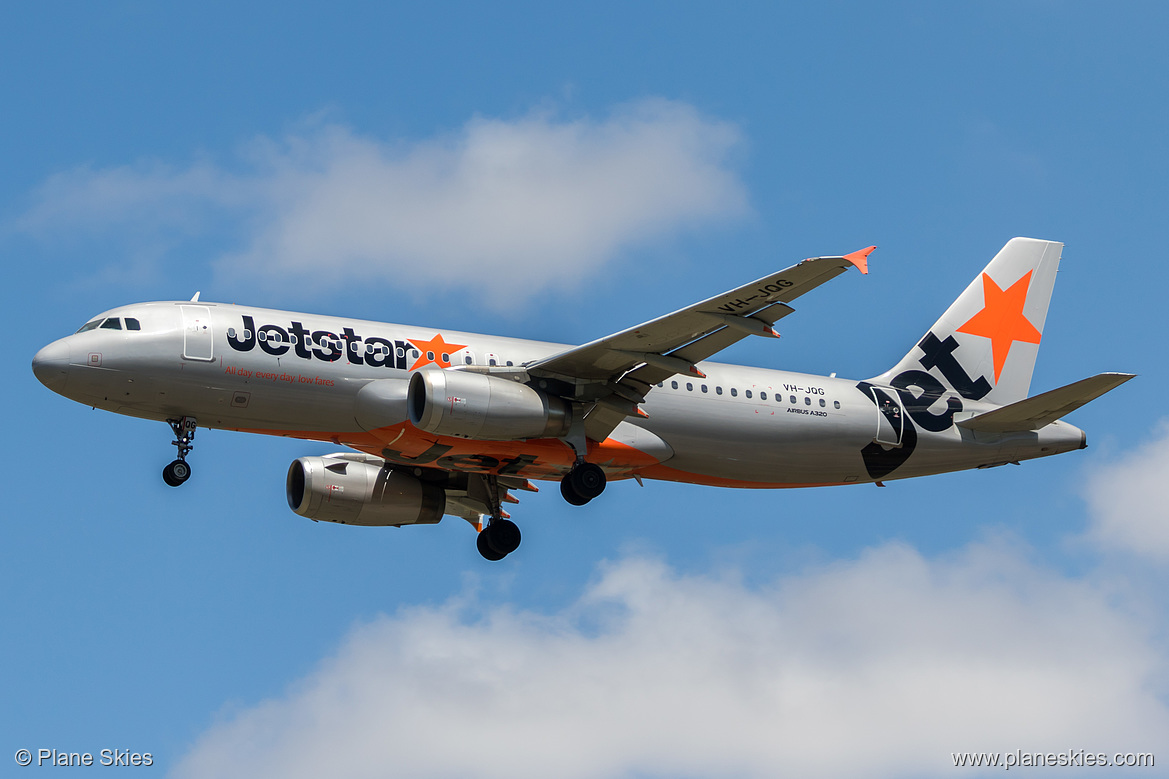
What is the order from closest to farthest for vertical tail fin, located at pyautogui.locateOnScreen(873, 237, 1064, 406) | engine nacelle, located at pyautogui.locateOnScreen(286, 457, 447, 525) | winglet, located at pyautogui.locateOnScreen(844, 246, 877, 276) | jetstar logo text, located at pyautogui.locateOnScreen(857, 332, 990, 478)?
winglet, located at pyautogui.locateOnScreen(844, 246, 877, 276) < jetstar logo text, located at pyautogui.locateOnScreen(857, 332, 990, 478) < engine nacelle, located at pyautogui.locateOnScreen(286, 457, 447, 525) < vertical tail fin, located at pyautogui.locateOnScreen(873, 237, 1064, 406)

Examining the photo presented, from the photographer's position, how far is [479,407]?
94.2ft

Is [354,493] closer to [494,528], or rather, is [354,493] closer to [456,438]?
[494,528]

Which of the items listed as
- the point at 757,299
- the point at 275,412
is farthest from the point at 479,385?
the point at 757,299

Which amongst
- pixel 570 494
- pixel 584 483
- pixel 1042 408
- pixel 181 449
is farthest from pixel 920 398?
pixel 181 449

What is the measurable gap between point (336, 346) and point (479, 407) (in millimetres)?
3337

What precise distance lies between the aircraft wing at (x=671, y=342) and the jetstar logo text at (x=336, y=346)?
2376 millimetres

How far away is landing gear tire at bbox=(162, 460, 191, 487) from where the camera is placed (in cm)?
2848

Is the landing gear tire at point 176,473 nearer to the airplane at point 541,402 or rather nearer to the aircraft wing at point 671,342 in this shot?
the airplane at point 541,402

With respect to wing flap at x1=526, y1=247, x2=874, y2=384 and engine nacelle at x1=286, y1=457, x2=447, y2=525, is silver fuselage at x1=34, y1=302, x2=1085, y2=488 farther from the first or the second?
engine nacelle at x1=286, y1=457, x2=447, y2=525

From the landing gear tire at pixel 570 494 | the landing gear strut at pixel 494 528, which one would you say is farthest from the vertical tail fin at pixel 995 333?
the landing gear strut at pixel 494 528

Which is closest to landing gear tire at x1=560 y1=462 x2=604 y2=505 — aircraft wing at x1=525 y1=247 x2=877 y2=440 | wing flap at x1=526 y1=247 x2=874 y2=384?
aircraft wing at x1=525 y1=247 x2=877 y2=440

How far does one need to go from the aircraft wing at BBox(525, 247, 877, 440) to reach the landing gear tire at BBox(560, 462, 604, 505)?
34.8 inches

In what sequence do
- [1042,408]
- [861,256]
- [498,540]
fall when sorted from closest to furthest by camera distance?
[861,256] → [1042,408] → [498,540]

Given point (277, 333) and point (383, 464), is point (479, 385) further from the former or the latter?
point (383, 464)
